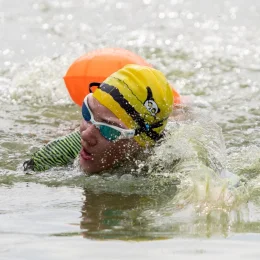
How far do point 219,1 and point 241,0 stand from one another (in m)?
0.42

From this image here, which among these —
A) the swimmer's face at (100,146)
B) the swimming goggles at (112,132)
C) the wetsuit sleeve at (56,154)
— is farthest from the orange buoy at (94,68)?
the swimming goggles at (112,132)

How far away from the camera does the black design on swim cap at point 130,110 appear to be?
645 centimetres

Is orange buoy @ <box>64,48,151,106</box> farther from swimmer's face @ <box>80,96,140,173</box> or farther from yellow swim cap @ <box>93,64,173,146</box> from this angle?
swimmer's face @ <box>80,96,140,173</box>

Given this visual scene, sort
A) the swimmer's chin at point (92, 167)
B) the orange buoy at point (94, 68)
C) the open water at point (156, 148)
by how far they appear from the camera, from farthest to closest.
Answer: the orange buoy at point (94, 68)
the swimmer's chin at point (92, 167)
the open water at point (156, 148)

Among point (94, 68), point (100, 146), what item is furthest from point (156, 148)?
point (94, 68)

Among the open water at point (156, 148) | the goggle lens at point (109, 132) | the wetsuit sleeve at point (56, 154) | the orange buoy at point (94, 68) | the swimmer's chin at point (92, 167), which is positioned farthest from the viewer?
the orange buoy at point (94, 68)

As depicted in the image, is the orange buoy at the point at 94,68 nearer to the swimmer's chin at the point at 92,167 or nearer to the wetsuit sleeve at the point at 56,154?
the wetsuit sleeve at the point at 56,154

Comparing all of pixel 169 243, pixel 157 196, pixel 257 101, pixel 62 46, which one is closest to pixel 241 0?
pixel 62 46

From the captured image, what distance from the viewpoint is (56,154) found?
277 inches

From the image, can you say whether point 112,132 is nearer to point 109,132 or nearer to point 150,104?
point 109,132

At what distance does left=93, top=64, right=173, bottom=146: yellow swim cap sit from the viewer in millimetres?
6457

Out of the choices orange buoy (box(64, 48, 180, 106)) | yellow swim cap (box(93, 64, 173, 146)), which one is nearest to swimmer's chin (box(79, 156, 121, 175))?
yellow swim cap (box(93, 64, 173, 146))

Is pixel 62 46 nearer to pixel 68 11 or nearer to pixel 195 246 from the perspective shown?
pixel 68 11

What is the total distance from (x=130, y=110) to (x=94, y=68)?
1.66 metres
